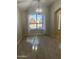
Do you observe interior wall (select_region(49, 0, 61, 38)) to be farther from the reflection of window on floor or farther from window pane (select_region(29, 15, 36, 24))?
window pane (select_region(29, 15, 36, 24))

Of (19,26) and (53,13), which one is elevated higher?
(53,13)

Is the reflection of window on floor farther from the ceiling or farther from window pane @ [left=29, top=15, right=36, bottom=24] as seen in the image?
the ceiling

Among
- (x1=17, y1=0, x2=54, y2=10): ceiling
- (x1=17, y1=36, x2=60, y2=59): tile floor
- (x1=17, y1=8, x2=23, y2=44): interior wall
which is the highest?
(x1=17, y1=0, x2=54, y2=10): ceiling

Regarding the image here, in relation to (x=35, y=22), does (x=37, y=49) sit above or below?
below

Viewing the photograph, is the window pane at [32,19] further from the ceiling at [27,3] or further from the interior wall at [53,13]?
the interior wall at [53,13]

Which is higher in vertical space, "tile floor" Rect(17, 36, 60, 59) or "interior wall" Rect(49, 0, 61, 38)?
"interior wall" Rect(49, 0, 61, 38)

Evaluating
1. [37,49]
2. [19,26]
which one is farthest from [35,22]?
[37,49]

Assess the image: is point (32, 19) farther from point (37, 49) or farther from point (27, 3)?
point (37, 49)

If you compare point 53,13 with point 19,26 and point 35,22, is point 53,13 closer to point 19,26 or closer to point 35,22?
point 35,22

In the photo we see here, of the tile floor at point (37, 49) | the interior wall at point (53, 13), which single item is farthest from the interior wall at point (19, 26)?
the interior wall at point (53, 13)

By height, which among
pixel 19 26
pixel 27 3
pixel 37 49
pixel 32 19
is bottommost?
pixel 37 49

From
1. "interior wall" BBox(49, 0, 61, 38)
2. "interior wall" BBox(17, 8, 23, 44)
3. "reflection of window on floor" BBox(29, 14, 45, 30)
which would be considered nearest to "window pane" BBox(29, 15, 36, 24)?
"reflection of window on floor" BBox(29, 14, 45, 30)

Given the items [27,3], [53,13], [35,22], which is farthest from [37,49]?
[27,3]
